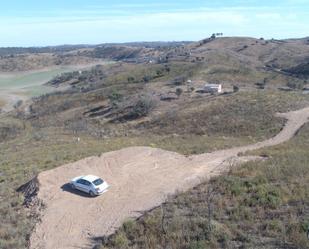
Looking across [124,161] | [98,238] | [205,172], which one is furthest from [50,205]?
[205,172]

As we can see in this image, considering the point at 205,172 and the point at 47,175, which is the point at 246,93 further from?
the point at 47,175

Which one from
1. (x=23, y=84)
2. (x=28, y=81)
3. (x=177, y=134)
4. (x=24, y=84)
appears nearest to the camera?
(x=177, y=134)

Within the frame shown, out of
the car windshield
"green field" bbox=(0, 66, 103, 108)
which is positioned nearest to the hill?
the car windshield

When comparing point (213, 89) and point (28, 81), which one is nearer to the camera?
point (213, 89)

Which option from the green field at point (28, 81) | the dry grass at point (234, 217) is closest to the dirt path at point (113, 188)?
the dry grass at point (234, 217)

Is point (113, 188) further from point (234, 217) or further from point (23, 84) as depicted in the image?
point (23, 84)

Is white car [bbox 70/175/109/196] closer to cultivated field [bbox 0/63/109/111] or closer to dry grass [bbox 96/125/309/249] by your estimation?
dry grass [bbox 96/125/309/249]

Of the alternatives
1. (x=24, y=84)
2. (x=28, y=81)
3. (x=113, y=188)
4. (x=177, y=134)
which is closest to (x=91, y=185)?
(x=113, y=188)
